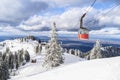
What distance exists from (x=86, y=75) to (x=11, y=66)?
397 ft

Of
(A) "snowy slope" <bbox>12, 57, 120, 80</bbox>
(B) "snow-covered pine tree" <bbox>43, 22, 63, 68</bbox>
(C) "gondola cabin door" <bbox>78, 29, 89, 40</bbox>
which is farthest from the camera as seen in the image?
(B) "snow-covered pine tree" <bbox>43, 22, 63, 68</bbox>

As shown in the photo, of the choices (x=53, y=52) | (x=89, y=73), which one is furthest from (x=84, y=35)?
(x=53, y=52)

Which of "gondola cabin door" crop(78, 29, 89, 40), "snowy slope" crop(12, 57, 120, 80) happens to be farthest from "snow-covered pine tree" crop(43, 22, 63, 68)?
"gondola cabin door" crop(78, 29, 89, 40)

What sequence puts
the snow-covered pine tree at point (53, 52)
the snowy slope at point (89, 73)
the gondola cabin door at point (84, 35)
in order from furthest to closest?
A: the snow-covered pine tree at point (53, 52) → the snowy slope at point (89, 73) → the gondola cabin door at point (84, 35)

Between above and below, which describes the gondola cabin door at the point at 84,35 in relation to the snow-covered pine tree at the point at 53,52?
above

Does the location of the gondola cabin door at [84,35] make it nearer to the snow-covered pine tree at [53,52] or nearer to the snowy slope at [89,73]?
the snowy slope at [89,73]

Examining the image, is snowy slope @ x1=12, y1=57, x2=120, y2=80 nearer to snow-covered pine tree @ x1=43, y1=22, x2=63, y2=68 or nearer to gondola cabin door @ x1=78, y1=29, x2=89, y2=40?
A: gondola cabin door @ x1=78, y1=29, x2=89, y2=40

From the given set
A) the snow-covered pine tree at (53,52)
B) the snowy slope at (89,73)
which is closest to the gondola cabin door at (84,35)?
the snowy slope at (89,73)

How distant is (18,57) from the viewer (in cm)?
15475

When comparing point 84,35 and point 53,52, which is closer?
point 84,35

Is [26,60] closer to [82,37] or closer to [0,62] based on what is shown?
[0,62]

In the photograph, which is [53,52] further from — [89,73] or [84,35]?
[84,35]

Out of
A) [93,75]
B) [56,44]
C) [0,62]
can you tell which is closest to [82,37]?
[93,75]

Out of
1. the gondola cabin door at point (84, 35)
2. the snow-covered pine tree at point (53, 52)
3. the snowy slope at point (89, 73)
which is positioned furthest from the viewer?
the snow-covered pine tree at point (53, 52)
